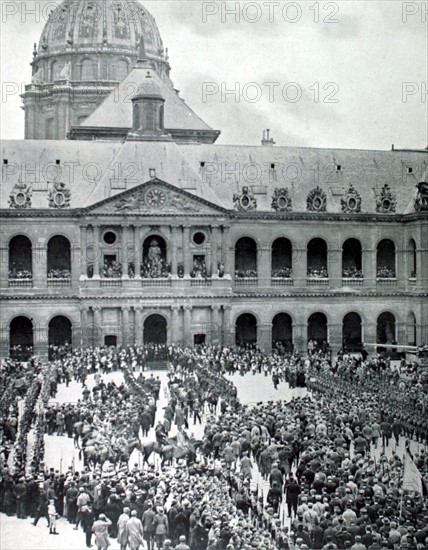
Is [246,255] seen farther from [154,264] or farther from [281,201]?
[154,264]

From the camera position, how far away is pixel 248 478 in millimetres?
26594

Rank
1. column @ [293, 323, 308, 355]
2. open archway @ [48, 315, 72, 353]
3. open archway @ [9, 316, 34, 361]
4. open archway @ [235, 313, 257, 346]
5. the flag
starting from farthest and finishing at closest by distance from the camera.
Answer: open archway @ [235, 313, 257, 346], column @ [293, 323, 308, 355], open archway @ [48, 315, 72, 353], open archway @ [9, 316, 34, 361], the flag

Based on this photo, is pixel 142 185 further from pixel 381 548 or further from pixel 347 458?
pixel 381 548

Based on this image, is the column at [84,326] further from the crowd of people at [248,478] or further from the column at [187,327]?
the crowd of people at [248,478]

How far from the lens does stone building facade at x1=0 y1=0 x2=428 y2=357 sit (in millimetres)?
59031

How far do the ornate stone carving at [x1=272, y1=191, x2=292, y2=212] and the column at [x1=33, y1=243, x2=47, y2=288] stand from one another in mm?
15984

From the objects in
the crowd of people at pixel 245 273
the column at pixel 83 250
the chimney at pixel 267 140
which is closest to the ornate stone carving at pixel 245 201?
the crowd of people at pixel 245 273

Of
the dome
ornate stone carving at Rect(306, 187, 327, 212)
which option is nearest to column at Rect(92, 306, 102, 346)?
ornate stone carving at Rect(306, 187, 327, 212)

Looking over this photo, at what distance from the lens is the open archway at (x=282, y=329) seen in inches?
2516

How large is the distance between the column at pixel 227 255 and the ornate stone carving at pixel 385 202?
1118cm

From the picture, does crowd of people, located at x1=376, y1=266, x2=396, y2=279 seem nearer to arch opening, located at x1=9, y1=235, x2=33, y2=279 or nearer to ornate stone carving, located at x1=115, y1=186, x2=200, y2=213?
ornate stone carving, located at x1=115, y1=186, x2=200, y2=213

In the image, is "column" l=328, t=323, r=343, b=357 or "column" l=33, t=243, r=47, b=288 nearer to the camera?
"column" l=33, t=243, r=47, b=288

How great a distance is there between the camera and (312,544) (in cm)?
2080

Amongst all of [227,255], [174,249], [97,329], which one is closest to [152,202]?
[174,249]
